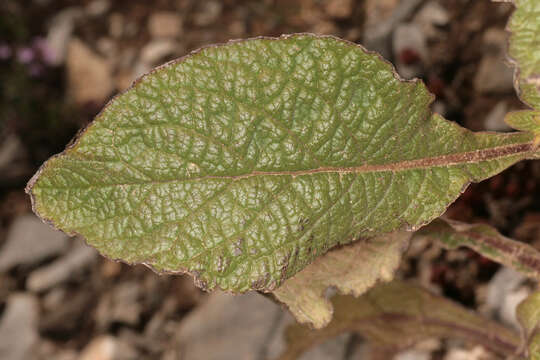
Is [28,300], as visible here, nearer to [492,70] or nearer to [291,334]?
[291,334]

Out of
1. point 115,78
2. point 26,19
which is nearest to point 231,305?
point 115,78

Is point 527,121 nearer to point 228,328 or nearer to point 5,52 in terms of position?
point 228,328

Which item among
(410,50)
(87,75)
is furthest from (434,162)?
(87,75)

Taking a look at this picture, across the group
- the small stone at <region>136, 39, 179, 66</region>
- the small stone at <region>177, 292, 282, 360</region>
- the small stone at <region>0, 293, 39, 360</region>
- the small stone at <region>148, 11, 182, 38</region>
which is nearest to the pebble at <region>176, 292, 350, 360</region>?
the small stone at <region>177, 292, 282, 360</region>

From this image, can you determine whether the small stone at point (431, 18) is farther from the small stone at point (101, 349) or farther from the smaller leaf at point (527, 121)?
the small stone at point (101, 349)

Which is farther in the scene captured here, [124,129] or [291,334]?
[291,334]

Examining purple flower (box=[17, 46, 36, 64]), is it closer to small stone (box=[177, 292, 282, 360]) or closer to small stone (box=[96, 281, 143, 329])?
small stone (box=[96, 281, 143, 329])
